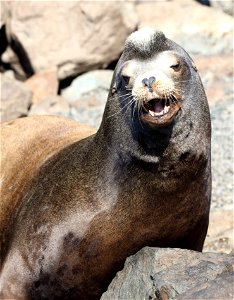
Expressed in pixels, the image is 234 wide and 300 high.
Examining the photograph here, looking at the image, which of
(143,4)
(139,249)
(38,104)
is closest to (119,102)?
(139,249)

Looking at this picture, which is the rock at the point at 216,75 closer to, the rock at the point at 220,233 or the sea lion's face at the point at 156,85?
the rock at the point at 220,233

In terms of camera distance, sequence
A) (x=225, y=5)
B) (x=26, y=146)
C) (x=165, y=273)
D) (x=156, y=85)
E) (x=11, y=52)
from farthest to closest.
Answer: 1. (x=225, y=5)
2. (x=11, y=52)
3. (x=26, y=146)
4. (x=156, y=85)
5. (x=165, y=273)

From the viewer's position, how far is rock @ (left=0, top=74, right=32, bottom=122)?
11570 mm

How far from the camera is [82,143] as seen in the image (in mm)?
6984

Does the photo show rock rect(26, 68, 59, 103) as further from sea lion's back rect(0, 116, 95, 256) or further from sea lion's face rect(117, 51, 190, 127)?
sea lion's face rect(117, 51, 190, 127)

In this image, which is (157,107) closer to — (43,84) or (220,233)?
(220,233)

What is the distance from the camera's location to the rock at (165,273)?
5.25 m

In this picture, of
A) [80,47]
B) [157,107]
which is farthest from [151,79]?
[80,47]

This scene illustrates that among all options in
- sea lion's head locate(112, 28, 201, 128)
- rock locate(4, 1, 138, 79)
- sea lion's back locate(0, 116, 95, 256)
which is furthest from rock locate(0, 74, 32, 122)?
sea lion's head locate(112, 28, 201, 128)

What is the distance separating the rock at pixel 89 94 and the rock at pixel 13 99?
0.67 meters

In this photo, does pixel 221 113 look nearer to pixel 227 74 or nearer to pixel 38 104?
pixel 227 74

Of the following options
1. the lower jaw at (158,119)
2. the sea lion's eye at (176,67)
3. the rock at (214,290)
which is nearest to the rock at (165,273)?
the rock at (214,290)

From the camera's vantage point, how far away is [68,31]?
13.5m

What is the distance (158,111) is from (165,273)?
1.13m
